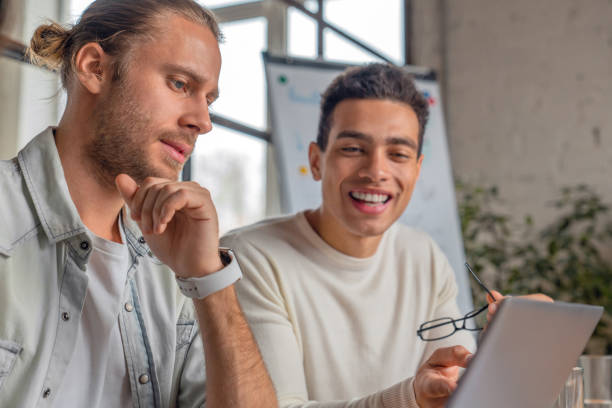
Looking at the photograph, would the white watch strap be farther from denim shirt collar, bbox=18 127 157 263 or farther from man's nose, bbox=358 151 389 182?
man's nose, bbox=358 151 389 182

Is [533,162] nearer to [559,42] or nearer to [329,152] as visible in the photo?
[559,42]

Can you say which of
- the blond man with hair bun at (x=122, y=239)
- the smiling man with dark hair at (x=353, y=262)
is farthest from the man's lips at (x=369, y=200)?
the blond man with hair bun at (x=122, y=239)

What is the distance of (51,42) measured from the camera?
47.9 inches

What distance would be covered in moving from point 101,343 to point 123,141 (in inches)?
13.4

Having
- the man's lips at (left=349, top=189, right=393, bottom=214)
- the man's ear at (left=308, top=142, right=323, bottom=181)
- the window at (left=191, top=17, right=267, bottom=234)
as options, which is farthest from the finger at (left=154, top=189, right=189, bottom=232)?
the window at (left=191, top=17, right=267, bottom=234)

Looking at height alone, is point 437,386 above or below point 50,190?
below

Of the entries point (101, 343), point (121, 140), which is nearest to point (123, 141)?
point (121, 140)

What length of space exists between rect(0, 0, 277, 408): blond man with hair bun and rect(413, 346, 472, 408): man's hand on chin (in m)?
0.26

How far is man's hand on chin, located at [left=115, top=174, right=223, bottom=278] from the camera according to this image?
94 centimetres

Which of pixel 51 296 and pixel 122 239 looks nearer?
pixel 51 296

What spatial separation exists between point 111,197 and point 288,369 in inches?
21.4

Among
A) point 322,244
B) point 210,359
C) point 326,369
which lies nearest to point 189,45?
point 210,359

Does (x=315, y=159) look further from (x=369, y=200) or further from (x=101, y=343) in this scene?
(x=101, y=343)

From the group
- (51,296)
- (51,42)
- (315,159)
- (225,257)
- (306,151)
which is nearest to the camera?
(51,296)
